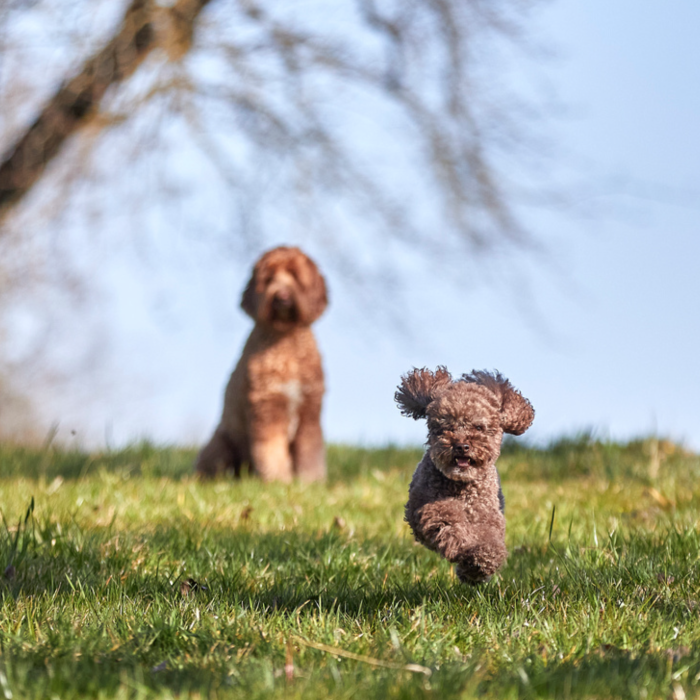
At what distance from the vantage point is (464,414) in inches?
103

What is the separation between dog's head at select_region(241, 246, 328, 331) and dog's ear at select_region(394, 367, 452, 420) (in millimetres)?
3539

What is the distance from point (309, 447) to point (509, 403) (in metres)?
4.18

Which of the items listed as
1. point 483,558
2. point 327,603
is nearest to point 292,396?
point 327,603

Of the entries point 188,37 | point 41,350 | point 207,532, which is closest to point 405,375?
point 207,532

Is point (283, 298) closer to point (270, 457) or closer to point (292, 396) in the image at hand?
point (292, 396)

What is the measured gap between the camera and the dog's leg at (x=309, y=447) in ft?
21.9

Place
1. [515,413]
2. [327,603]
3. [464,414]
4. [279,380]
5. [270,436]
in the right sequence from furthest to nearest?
[270,436] → [279,380] → [327,603] → [515,413] → [464,414]

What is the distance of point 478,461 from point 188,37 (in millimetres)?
7274

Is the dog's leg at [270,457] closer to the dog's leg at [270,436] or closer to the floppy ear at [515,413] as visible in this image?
the dog's leg at [270,436]

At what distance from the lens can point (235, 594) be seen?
301 cm

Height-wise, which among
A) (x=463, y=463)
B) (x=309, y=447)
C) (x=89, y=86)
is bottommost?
(x=309, y=447)

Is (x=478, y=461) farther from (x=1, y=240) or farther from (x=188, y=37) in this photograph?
(x=1, y=240)

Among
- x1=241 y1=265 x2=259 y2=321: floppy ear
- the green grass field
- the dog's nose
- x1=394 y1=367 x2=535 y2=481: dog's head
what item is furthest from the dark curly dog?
x1=241 y1=265 x2=259 y2=321: floppy ear

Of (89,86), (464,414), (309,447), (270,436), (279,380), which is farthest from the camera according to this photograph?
(89,86)
